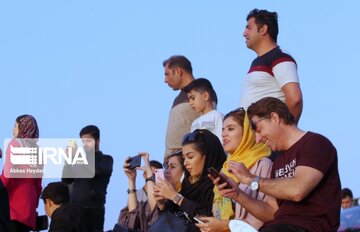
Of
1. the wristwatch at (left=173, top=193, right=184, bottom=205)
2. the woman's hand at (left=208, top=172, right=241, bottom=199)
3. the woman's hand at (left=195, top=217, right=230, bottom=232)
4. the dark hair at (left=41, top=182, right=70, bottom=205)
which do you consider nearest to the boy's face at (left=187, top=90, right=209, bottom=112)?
the wristwatch at (left=173, top=193, right=184, bottom=205)

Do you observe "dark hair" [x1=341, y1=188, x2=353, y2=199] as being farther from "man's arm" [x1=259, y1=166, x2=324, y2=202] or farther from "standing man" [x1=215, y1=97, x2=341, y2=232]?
"man's arm" [x1=259, y1=166, x2=324, y2=202]

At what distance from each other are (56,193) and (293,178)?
434 cm

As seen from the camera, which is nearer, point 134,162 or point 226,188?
point 226,188

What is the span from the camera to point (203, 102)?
30.3 feet

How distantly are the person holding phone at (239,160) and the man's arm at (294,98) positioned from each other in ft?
1.60

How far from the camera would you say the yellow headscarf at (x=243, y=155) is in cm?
739

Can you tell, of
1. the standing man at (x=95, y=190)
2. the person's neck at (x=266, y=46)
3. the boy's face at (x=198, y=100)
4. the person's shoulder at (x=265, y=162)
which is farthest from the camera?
the standing man at (x=95, y=190)

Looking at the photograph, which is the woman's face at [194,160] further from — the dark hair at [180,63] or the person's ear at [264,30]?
the dark hair at [180,63]

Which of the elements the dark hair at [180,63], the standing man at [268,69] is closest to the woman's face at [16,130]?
the dark hair at [180,63]

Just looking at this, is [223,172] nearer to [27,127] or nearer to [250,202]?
[250,202]

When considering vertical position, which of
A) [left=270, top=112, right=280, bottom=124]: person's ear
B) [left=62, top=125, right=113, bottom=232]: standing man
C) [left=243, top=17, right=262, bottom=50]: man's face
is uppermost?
[left=243, top=17, right=262, bottom=50]: man's face

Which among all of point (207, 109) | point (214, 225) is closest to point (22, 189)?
point (207, 109)

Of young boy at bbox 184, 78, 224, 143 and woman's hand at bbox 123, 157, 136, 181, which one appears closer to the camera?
young boy at bbox 184, 78, 224, 143

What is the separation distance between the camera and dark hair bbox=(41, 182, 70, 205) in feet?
33.4
